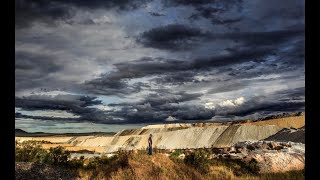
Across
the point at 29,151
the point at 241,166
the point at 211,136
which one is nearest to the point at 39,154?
the point at 29,151

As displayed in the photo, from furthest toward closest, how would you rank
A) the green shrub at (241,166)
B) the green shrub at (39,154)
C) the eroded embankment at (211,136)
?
the eroded embankment at (211,136) < the green shrub at (39,154) < the green shrub at (241,166)

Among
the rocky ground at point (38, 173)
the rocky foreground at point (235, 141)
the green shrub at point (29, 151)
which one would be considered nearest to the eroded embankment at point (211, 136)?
the rocky foreground at point (235, 141)

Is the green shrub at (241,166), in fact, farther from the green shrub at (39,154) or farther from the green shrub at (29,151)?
the green shrub at (29,151)

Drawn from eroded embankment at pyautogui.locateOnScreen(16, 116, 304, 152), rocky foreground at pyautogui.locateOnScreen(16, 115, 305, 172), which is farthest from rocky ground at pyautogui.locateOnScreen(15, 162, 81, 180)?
eroded embankment at pyautogui.locateOnScreen(16, 116, 304, 152)

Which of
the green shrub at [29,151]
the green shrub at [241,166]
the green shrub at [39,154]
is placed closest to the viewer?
the green shrub at [241,166]

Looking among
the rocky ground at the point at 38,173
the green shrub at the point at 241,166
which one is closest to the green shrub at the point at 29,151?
the rocky ground at the point at 38,173

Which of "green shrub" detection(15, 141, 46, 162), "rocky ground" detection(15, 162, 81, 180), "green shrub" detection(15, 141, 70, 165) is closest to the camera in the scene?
"rocky ground" detection(15, 162, 81, 180)

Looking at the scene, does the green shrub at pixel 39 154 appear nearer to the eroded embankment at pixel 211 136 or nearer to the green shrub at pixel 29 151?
the green shrub at pixel 29 151

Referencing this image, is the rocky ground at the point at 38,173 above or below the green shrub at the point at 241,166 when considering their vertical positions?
above

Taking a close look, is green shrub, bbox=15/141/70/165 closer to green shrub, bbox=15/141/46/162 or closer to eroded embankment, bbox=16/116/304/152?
green shrub, bbox=15/141/46/162

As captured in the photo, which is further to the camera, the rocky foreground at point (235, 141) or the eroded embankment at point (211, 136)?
the eroded embankment at point (211, 136)

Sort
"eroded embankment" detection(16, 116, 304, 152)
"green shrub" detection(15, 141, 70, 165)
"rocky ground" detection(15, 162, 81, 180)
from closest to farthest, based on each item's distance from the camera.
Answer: "rocky ground" detection(15, 162, 81, 180) < "green shrub" detection(15, 141, 70, 165) < "eroded embankment" detection(16, 116, 304, 152)

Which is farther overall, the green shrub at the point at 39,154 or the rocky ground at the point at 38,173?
the green shrub at the point at 39,154
